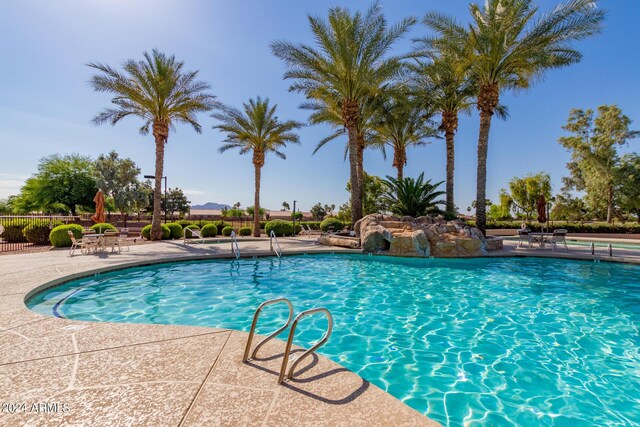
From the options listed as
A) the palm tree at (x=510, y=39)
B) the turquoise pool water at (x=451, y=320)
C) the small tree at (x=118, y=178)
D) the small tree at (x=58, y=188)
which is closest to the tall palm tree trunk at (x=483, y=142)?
the palm tree at (x=510, y=39)

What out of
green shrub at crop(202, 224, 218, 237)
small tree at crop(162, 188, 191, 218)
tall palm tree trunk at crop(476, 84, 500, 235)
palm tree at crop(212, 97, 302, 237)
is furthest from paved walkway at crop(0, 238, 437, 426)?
small tree at crop(162, 188, 191, 218)

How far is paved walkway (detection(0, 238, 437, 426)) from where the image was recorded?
2010mm

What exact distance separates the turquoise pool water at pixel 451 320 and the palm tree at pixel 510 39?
966cm

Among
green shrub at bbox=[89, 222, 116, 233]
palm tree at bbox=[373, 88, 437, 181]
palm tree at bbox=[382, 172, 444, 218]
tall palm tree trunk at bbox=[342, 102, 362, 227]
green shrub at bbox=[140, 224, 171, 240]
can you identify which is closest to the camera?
green shrub at bbox=[89, 222, 116, 233]

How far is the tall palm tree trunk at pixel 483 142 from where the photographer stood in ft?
52.3

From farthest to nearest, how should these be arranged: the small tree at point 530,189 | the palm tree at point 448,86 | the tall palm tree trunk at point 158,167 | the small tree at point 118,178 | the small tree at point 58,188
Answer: the small tree at point 118,178
the small tree at point 530,189
the small tree at point 58,188
the tall palm tree trunk at point 158,167
the palm tree at point 448,86

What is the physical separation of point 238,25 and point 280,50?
3482mm

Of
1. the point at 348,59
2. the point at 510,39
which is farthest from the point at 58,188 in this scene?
the point at 510,39

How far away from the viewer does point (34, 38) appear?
10461 mm

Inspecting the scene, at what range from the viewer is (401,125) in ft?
69.5

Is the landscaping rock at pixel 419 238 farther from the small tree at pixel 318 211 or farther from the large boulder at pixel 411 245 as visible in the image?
the small tree at pixel 318 211

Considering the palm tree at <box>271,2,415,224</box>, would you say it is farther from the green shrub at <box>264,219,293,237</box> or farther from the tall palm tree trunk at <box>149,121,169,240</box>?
the tall palm tree trunk at <box>149,121,169,240</box>

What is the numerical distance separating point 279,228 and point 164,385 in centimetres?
2051

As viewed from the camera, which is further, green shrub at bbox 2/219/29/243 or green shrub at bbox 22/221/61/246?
green shrub at bbox 2/219/29/243
